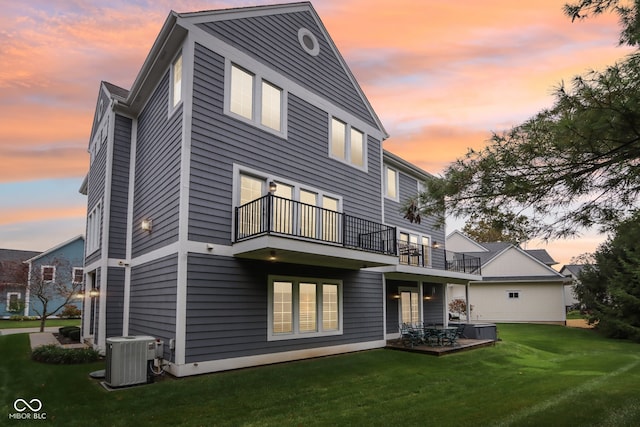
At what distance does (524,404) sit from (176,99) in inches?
370

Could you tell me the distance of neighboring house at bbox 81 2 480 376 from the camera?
8.86 meters

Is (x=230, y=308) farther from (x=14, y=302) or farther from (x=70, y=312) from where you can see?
(x=14, y=302)

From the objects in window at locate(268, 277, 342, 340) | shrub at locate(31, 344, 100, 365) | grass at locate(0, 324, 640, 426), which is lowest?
grass at locate(0, 324, 640, 426)

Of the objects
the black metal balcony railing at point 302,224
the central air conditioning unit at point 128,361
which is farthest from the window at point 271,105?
the central air conditioning unit at point 128,361

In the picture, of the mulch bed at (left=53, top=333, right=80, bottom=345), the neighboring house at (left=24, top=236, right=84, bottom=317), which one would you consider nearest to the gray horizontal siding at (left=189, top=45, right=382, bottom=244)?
the mulch bed at (left=53, top=333, right=80, bottom=345)

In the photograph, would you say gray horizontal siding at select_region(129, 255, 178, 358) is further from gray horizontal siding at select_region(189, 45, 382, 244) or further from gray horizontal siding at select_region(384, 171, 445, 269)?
gray horizontal siding at select_region(384, 171, 445, 269)

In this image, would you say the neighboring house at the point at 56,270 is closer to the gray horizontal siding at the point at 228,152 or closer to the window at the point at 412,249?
the window at the point at 412,249

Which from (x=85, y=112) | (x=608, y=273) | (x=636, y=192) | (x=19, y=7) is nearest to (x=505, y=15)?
(x=636, y=192)

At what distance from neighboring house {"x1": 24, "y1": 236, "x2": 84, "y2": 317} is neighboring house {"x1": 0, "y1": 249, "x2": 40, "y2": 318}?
18.3 inches

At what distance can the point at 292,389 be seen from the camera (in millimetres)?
7734

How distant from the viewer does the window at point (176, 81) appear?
9.59 m

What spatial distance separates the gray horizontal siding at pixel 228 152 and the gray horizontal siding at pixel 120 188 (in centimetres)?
427

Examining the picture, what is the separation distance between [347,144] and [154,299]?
24.0 ft

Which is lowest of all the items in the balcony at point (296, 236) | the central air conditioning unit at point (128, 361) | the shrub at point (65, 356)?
the shrub at point (65, 356)
